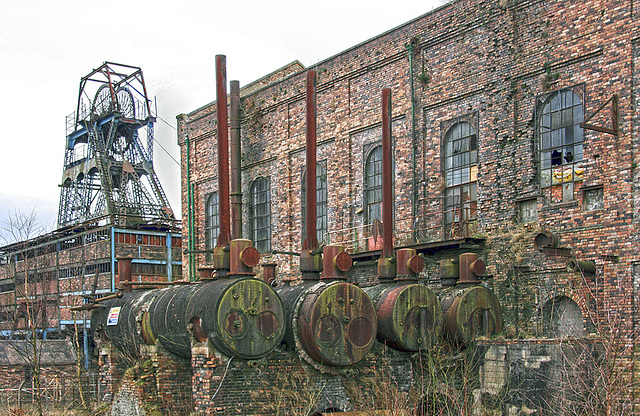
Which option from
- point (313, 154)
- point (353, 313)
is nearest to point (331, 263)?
point (353, 313)

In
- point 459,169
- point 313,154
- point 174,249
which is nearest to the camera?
point 313,154

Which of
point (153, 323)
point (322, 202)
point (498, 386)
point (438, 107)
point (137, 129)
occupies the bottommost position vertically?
point (498, 386)

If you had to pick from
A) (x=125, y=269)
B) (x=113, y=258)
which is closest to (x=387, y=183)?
(x=125, y=269)

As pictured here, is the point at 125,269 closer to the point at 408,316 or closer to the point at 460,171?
the point at 408,316

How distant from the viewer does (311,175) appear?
16031 mm

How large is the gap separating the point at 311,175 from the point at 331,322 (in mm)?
3903

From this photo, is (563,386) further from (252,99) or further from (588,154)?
(252,99)

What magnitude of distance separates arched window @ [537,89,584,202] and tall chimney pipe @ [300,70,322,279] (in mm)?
4979

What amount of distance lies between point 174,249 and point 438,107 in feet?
65.9

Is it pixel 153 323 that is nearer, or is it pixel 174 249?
pixel 153 323

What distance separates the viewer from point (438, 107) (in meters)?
19.1

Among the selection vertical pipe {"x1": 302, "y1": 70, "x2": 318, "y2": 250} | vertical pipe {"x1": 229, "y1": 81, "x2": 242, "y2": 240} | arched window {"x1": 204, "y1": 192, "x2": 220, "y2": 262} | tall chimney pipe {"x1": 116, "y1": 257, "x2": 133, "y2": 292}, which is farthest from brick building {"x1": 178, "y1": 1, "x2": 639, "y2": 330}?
tall chimney pipe {"x1": 116, "y1": 257, "x2": 133, "y2": 292}

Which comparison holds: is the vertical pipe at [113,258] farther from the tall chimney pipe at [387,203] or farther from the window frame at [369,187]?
the tall chimney pipe at [387,203]

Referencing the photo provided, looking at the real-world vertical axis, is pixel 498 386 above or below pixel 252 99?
below
